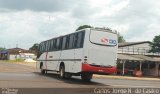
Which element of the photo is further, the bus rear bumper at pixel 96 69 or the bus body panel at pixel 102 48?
the bus body panel at pixel 102 48

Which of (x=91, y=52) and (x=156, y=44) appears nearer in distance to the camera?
(x=91, y=52)

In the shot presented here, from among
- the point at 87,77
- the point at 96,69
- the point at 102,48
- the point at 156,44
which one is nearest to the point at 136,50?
the point at 156,44

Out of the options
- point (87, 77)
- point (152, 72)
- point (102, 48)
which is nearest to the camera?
point (102, 48)

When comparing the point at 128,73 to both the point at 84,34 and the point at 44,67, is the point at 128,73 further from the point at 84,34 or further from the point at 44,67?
the point at 84,34

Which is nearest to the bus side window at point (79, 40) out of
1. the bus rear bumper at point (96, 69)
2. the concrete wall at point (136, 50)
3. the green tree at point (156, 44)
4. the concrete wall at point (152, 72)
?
the bus rear bumper at point (96, 69)

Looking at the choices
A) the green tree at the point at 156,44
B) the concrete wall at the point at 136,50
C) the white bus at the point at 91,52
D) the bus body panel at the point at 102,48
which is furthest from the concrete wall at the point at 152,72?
the bus body panel at the point at 102,48

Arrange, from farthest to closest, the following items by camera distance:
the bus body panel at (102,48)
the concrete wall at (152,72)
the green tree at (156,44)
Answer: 1. the green tree at (156,44)
2. the concrete wall at (152,72)
3. the bus body panel at (102,48)

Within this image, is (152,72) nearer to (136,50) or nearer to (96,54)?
(136,50)

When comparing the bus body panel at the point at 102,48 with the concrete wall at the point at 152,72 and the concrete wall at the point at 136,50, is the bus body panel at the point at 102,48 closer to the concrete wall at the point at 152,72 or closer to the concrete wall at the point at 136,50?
the concrete wall at the point at 152,72

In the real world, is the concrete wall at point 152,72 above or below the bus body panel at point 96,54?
below

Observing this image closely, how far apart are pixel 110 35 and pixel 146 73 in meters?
33.6

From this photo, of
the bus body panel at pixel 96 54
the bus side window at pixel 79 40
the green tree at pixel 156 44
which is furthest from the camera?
the green tree at pixel 156 44

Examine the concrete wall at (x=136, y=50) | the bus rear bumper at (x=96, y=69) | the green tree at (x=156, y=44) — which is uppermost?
the green tree at (x=156, y=44)

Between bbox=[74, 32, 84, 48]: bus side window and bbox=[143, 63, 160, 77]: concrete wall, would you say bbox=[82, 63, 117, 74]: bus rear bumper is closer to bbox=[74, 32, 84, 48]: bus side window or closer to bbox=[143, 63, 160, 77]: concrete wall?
bbox=[74, 32, 84, 48]: bus side window
